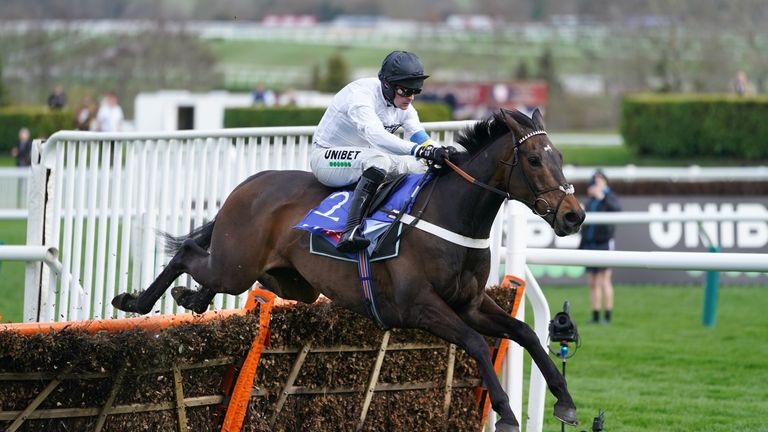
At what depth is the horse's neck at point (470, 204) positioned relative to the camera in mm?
5438

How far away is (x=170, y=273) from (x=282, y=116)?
16566 millimetres

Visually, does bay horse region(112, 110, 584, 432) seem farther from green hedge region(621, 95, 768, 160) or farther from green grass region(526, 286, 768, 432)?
green hedge region(621, 95, 768, 160)

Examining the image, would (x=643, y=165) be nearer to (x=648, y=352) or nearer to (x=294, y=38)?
(x=648, y=352)

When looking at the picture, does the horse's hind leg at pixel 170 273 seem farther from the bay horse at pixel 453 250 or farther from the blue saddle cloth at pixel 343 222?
the blue saddle cloth at pixel 343 222

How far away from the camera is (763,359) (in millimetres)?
10148

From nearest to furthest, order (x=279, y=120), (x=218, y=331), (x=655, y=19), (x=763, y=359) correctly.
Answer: (x=218, y=331) → (x=763, y=359) → (x=279, y=120) → (x=655, y=19)

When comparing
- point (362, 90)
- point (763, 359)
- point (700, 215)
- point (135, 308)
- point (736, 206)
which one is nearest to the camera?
point (362, 90)

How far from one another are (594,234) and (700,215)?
1.19 metres

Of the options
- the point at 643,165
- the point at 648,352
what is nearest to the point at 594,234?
the point at 648,352

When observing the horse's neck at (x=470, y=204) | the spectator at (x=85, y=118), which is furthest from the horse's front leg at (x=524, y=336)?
the spectator at (x=85, y=118)

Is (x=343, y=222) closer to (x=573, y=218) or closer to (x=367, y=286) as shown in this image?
(x=367, y=286)

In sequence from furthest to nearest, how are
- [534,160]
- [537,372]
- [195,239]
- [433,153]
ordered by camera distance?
[195,239] → [537,372] → [433,153] → [534,160]

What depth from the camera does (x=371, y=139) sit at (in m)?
5.61

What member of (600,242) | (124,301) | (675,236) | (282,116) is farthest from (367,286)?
(282,116)
